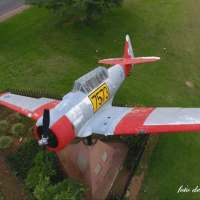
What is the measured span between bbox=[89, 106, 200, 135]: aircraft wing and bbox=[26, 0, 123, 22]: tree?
11.4m

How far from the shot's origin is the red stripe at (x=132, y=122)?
18359 millimetres

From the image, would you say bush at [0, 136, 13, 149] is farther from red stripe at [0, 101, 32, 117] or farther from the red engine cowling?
the red engine cowling

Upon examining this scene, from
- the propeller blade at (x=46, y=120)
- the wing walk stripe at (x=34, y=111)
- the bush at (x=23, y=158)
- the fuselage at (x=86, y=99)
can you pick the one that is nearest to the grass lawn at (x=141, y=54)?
the fuselage at (x=86, y=99)

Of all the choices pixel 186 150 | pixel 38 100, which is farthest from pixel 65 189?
pixel 186 150

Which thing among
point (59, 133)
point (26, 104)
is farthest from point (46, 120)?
point (26, 104)

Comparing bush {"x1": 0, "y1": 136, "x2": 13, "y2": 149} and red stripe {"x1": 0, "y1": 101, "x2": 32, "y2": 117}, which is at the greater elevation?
red stripe {"x1": 0, "y1": 101, "x2": 32, "y2": 117}

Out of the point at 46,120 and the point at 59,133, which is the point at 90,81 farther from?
the point at 46,120

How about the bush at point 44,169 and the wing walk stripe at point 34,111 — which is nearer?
the bush at point 44,169

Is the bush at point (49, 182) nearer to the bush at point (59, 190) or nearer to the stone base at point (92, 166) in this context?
the bush at point (59, 190)

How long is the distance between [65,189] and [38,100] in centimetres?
586

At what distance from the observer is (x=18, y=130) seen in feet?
72.3

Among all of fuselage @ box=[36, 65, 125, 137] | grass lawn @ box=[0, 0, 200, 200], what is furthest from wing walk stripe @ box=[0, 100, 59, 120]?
grass lawn @ box=[0, 0, 200, 200]

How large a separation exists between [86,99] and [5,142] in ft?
18.1

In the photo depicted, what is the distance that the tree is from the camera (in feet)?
94.1
